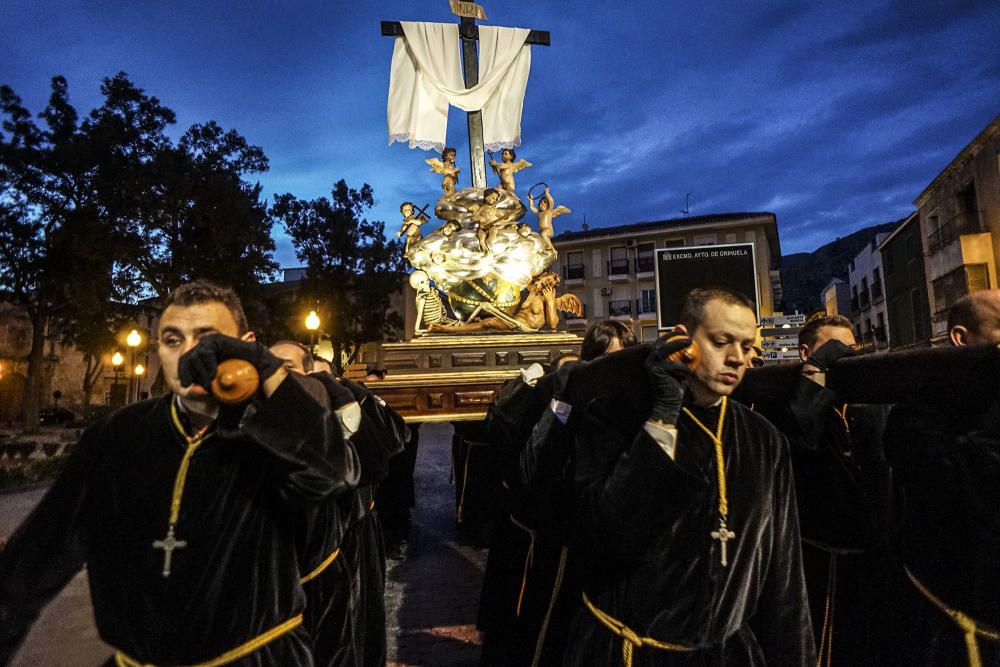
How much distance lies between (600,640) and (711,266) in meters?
4.61

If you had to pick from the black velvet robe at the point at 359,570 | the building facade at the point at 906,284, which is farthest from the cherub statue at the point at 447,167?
the building facade at the point at 906,284

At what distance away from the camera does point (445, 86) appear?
778 cm

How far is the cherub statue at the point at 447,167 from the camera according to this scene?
281 inches

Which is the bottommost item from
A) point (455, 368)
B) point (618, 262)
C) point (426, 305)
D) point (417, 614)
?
point (417, 614)

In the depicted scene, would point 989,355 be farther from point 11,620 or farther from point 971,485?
point 11,620

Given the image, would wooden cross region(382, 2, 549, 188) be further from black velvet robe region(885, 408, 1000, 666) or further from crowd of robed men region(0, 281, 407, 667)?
black velvet robe region(885, 408, 1000, 666)

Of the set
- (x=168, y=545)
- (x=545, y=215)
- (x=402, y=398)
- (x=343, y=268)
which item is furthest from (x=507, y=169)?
(x=343, y=268)

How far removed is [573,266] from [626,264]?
364 centimetres

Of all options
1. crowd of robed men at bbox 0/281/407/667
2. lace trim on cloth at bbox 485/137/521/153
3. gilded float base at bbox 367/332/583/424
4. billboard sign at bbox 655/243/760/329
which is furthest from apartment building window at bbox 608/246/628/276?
crowd of robed men at bbox 0/281/407/667

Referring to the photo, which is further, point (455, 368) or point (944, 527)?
point (455, 368)

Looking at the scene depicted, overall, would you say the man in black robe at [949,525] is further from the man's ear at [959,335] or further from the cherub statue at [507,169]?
the cherub statue at [507,169]

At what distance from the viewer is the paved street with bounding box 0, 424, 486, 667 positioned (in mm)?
4062

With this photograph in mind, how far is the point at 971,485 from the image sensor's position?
6.55 feet

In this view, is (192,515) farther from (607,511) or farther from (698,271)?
(698,271)
